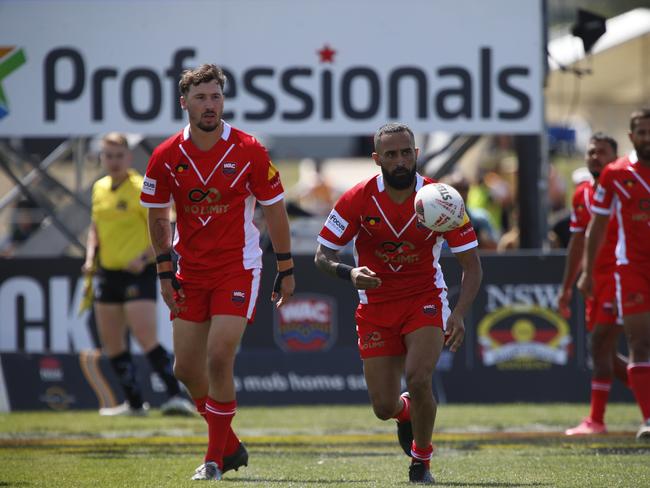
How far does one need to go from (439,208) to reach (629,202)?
3030 millimetres

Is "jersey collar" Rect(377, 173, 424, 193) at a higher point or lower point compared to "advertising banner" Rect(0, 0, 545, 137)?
lower

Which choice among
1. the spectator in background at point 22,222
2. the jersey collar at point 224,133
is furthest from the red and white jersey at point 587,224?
the spectator in background at point 22,222

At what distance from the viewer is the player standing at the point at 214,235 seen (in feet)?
26.1

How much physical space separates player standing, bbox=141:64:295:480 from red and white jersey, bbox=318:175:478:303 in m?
0.50

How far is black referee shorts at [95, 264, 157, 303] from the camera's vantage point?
40.6 feet

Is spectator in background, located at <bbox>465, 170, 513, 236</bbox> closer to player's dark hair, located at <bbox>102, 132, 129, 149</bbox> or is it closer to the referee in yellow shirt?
the referee in yellow shirt

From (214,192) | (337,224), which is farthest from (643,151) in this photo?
(214,192)

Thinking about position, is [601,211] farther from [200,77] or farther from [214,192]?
[200,77]

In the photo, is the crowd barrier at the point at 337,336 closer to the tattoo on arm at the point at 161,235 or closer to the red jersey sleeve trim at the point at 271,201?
the tattoo on arm at the point at 161,235

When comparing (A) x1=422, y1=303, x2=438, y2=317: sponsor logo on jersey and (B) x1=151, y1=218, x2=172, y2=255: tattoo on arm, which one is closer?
(A) x1=422, y1=303, x2=438, y2=317: sponsor logo on jersey

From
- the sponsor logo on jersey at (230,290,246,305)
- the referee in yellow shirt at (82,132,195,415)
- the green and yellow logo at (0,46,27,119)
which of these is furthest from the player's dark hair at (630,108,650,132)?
the green and yellow logo at (0,46,27,119)

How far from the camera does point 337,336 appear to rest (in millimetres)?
13516

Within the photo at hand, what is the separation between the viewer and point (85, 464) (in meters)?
8.88

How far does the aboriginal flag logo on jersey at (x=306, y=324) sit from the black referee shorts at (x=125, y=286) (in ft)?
5.51
